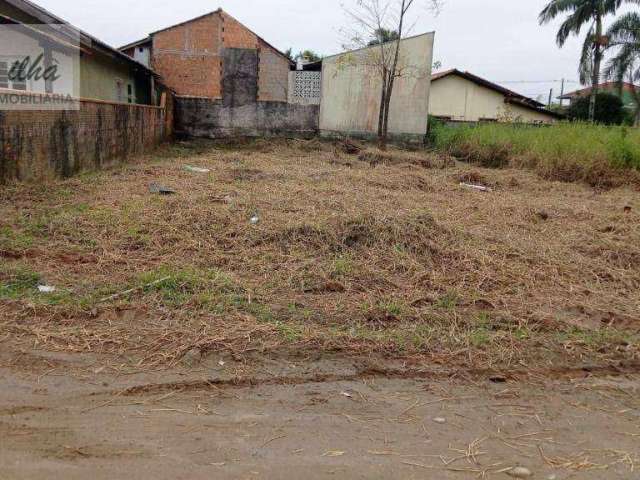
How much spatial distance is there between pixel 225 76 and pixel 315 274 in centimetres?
1459

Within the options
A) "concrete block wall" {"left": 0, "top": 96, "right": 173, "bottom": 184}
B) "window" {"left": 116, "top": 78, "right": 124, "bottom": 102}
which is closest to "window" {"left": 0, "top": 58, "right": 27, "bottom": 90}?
"concrete block wall" {"left": 0, "top": 96, "right": 173, "bottom": 184}

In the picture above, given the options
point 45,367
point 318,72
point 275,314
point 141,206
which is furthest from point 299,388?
point 318,72

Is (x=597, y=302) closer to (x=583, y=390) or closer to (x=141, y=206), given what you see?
(x=583, y=390)

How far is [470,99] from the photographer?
25.1 meters

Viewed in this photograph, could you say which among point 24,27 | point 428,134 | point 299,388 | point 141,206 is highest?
point 24,27

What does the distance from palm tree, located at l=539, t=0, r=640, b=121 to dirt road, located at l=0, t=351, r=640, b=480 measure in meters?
22.6

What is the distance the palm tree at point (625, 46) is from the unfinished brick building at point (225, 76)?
15339 mm

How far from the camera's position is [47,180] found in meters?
7.56

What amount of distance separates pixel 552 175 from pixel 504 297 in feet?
26.8

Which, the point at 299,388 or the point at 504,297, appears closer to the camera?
the point at 299,388

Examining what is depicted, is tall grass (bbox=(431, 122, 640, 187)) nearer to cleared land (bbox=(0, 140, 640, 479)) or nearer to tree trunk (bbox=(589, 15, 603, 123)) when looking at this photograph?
cleared land (bbox=(0, 140, 640, 479))

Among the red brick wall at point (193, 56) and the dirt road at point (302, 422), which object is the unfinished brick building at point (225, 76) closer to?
the red brick wall at point (193, 56)

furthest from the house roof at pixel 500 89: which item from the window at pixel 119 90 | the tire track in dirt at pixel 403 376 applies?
the tire track in dirt at pixel 403 376

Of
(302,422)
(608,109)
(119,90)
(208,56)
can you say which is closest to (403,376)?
(302,422)
